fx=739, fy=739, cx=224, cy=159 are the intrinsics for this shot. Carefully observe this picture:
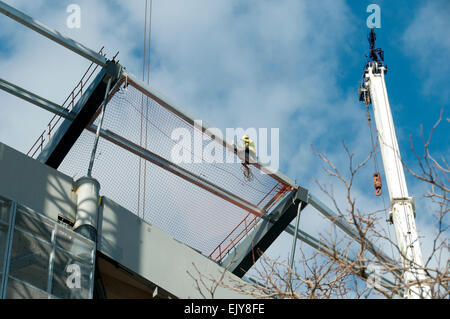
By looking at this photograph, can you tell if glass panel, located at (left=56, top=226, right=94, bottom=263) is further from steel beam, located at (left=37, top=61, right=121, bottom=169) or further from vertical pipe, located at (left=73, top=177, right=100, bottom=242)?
steel beam, located at (left=37, top=61, right=121, bottom=169)

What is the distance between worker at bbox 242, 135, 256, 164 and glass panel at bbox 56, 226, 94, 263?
4.92m

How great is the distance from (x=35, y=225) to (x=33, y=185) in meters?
1.04

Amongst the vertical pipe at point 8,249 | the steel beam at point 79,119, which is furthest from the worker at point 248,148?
the vertical pipe at point 8,249

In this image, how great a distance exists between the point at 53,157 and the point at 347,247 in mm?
9333

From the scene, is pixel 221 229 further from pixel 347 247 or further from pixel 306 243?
pixel 347 247

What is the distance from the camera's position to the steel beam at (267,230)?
19953mm

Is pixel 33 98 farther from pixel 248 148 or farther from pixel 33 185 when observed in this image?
pixel 248 148

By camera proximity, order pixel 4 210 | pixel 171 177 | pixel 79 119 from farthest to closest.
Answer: pixel 171 177, pixel 79 119, pixel 4 210

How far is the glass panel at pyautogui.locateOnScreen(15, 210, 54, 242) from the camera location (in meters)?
14.0

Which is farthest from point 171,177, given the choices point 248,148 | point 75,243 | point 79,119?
point 75,243

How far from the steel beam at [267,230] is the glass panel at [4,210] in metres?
7.32

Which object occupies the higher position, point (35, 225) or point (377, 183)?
point (377, 183)

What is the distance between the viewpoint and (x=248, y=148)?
61.1 feet

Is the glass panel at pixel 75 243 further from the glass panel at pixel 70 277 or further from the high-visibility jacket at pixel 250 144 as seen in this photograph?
the high-visibility jacket at pixel 250 144
